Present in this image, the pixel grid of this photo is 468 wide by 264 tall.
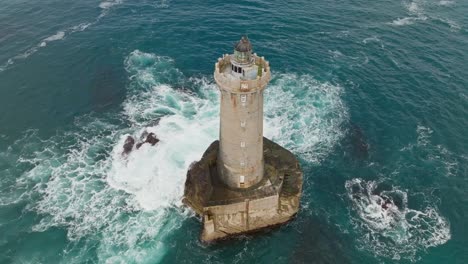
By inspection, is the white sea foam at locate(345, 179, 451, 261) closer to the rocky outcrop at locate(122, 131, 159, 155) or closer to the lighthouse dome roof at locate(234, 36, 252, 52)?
the lighthouse dome roof at locate(234, 36, 252, 52)

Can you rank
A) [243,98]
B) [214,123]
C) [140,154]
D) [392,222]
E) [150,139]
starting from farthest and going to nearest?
[214,123] → [150,139] → [140,154] → [392,222] → [243,98]

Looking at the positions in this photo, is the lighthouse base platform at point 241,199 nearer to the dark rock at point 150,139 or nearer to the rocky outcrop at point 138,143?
the dark rock at point 150,139

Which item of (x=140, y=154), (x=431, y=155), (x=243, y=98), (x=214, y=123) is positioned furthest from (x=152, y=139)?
(x=431, y=155)

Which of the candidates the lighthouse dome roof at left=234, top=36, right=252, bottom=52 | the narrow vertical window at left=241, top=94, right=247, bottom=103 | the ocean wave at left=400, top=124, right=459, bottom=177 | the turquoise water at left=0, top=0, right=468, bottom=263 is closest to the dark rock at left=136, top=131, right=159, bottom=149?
the turquoise water at left=0, top=0, right=468, bottom=263

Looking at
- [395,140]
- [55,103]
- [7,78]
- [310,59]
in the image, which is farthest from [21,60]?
[395,140]

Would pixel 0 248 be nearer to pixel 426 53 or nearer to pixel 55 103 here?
pixel 55 103

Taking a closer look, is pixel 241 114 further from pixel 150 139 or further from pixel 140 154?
pixel 150 139

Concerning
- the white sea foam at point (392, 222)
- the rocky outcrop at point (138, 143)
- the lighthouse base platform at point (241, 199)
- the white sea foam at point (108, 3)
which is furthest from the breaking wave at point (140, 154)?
the white sea foam at point (108, 3)
